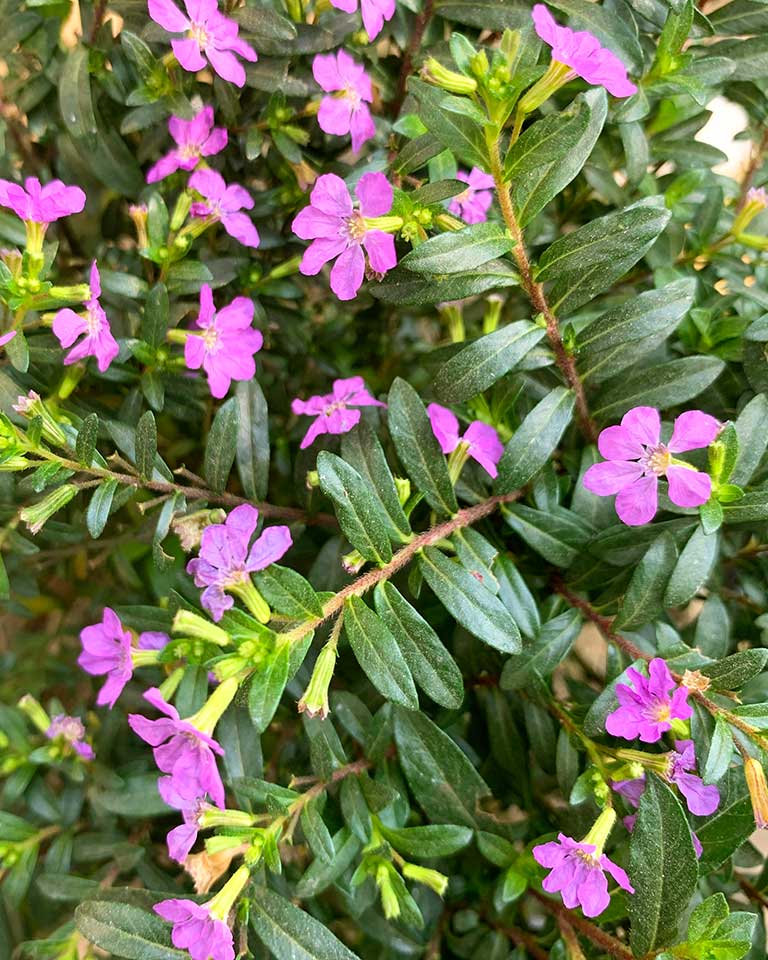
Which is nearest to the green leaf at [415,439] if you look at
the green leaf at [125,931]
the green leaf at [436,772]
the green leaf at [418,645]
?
the green leaf at [418,645]

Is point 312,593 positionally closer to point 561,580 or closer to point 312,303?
point 561,580

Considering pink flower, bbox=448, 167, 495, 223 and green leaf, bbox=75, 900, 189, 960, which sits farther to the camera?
pink flower, bbox=448, 167, 495, 223

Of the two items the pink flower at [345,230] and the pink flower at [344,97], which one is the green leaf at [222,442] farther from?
the pink flower at [344,97]

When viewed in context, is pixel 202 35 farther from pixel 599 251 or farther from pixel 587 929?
pixel 587 929

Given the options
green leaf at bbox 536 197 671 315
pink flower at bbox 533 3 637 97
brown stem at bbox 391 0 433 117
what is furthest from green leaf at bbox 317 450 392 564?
brown stem at bbox 391 0 433 117

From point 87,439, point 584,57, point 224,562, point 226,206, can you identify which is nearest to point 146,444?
point 87,439

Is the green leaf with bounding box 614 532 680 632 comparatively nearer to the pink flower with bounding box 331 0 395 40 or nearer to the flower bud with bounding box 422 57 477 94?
the flower bud with bounding box 422 57 477 94
